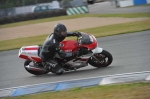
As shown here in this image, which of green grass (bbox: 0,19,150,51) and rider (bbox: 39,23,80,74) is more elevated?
rider (bbox: 39,23,80,74)

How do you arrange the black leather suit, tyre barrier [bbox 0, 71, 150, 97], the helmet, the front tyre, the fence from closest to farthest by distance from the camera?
1. tyre barrier [bbox 0, 71, 150, 97]
2. the helmet
3. the black leather suit
4. the front tyre
5. the fence

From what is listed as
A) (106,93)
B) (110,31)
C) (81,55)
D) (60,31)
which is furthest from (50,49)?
(110,31)

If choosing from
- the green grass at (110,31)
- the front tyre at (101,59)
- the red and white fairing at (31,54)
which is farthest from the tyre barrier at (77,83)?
the green grass at (110,31)

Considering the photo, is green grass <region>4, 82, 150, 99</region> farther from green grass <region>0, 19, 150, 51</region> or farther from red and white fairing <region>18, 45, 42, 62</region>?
green grass <region>0, 19, 150, 51</region>

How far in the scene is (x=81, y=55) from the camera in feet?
34.4

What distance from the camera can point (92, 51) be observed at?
1033 cm

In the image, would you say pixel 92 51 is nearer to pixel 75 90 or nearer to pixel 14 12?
pixel 75 90

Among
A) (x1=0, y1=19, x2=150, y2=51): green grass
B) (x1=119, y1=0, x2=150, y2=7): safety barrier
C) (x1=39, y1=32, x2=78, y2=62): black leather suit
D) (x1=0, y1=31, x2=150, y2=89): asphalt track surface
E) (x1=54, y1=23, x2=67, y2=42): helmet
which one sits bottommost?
(x1=119, y1=0, x2=150, y2=7): safety barrier

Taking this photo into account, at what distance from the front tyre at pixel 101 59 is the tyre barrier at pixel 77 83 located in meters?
1.19

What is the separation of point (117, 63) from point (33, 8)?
3098cm

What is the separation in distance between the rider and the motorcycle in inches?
5.1

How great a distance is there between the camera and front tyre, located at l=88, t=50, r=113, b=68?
413 inches

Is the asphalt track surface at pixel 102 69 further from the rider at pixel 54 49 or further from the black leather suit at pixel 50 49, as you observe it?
the black leather suit at pixel 50 49

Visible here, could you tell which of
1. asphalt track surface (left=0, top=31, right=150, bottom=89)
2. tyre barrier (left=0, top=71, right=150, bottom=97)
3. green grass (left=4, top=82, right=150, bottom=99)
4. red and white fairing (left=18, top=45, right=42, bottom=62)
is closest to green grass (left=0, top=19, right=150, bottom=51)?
asphalt track surface (left=0, top=31, right=150, bottom=89)
